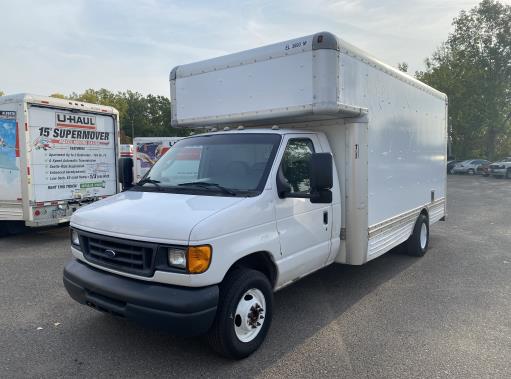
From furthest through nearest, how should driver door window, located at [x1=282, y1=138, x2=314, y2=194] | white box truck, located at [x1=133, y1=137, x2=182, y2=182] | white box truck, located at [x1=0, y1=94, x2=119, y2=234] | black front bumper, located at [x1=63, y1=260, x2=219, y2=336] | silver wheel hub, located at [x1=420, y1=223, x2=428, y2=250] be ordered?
white box truck, located at [x1=133, y1=137, x2=182, y2=182]
white box truck, located at [x1=0, y1=94, x2=119, y2=234]
silver wheel hub, located at [x1=420, y1=223, x2=428, y2=250]
driver door window, located at [x1=282, y1=138, x2=314, y2=194]
black front bumper, located at [x1=63, y1=260, x2=219, y2=336]

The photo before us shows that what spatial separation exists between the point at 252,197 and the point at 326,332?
5.66 feet

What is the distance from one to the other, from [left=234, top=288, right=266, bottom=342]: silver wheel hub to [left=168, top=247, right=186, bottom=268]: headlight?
73 centimetres

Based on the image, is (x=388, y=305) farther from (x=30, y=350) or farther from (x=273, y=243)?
(x=30, y=350)

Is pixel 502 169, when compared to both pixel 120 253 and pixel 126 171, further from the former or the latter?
pixel 120 253

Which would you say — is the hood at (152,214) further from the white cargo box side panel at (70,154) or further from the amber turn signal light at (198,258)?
the white cargo box side panel at (70,154)

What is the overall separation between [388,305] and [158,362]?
2902mm

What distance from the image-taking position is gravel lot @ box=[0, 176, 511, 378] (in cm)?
369

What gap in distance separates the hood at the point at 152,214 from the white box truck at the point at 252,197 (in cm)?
1

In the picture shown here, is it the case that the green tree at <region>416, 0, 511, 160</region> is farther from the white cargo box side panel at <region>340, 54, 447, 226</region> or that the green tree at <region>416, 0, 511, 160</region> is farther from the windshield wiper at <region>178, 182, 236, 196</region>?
the windshield wiper at <region>178, 182, 236, 196</region>

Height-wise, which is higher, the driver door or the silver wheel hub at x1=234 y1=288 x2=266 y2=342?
the driver door

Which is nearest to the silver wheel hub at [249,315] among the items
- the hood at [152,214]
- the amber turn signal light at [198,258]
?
the amber turn signal light at [198,258]

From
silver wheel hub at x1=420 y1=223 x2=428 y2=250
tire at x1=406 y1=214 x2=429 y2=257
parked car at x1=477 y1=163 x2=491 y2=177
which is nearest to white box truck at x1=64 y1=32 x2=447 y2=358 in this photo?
tire at x1=406 y1=214 x2=429 y2=257

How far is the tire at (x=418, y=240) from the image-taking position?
7.41m

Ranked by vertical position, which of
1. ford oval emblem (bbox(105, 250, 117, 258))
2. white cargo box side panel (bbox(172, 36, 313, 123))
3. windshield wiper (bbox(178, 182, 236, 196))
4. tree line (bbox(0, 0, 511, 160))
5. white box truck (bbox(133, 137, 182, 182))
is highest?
tree line (bbox(0, 0, 511, 160))
